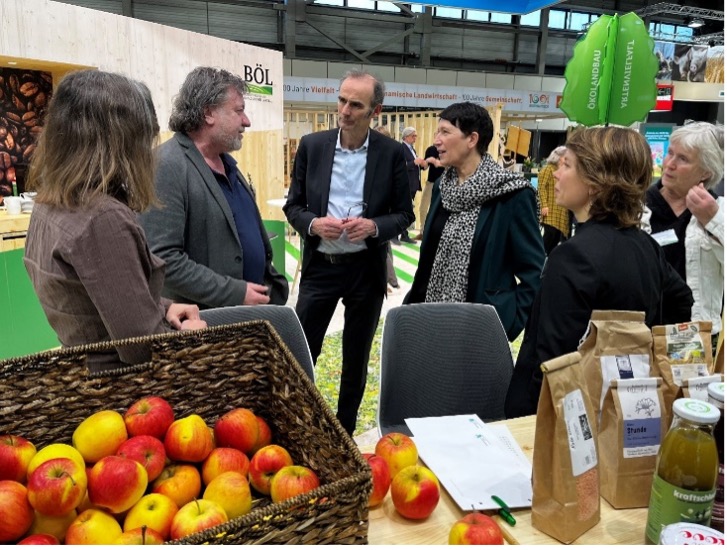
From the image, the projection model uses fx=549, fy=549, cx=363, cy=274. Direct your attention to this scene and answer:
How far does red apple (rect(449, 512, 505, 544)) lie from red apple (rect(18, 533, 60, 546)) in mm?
630

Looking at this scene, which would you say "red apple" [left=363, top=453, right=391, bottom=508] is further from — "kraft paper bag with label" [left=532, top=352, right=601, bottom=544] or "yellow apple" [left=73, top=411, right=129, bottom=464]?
"yellow apple" [left=73, top=411, right=129, bottom=464]

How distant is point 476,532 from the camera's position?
0.93 m

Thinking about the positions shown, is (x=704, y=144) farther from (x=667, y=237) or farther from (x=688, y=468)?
(x=688, y=468)

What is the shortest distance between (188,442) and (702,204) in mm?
2359

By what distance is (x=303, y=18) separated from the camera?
1593cm

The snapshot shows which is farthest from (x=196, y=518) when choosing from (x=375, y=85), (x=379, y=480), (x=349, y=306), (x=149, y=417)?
(x=375, y=85)

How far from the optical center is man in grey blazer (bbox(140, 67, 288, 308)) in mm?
2064

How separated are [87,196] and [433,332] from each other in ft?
4.35

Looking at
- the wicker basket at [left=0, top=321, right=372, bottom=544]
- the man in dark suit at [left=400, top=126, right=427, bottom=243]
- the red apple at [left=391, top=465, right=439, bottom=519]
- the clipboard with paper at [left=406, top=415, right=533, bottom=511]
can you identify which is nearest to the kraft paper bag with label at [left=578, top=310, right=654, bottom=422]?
the clipboard with paper at [left=406, top=415, right=533, bottom=511]

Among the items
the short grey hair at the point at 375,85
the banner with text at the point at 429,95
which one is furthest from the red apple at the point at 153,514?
the banner with text at the point at 429,95

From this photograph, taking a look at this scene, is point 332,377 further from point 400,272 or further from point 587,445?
point 400,272

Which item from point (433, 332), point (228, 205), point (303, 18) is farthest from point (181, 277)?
point (303, 18)

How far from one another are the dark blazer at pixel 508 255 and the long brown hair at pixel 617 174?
2.55ft

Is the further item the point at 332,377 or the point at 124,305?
the point at 332,377
